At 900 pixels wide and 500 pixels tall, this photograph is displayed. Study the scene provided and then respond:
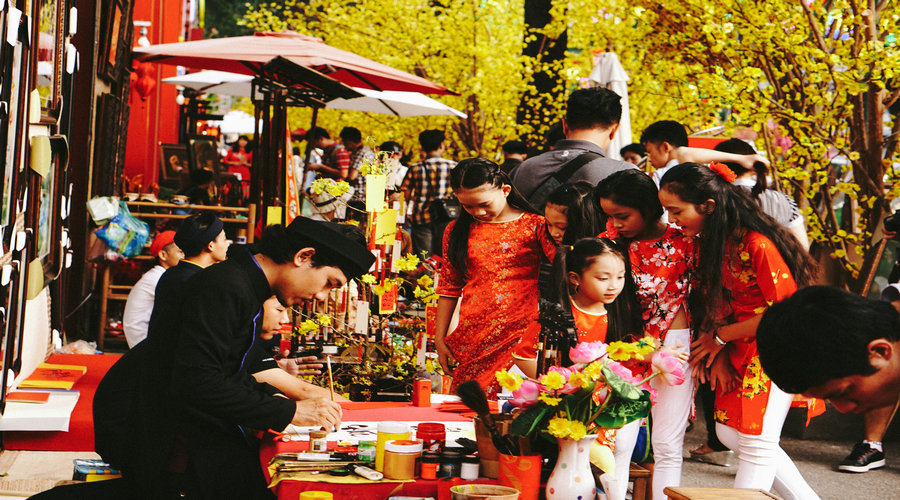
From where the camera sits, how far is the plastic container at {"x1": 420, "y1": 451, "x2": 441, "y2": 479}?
2.38 meters

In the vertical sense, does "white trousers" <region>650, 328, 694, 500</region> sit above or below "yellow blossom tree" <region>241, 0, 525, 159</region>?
below

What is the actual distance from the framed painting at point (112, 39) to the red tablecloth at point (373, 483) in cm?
551

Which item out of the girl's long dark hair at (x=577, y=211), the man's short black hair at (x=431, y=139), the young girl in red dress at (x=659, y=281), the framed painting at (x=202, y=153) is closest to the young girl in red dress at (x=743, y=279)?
the young girl in red dress at (x=659, y=281)

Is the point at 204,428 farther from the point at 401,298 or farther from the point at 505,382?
the point at 401,298

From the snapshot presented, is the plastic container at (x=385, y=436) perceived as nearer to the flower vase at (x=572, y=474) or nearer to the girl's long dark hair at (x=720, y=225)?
the flower vase at (x=572, y=474)

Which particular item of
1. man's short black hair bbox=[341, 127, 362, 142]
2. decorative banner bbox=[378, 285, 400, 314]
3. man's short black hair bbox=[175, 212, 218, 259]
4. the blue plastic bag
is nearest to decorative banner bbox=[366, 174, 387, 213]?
decorative banner bbox=[378, 285, 400, 314]

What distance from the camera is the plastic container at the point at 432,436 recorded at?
2531 mm

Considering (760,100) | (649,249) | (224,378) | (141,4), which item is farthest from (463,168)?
(141,4)

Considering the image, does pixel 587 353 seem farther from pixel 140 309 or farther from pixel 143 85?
pixel 143 85

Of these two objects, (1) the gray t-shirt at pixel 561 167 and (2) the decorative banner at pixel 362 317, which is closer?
(1) the gray t-shirt at pixel 561 167

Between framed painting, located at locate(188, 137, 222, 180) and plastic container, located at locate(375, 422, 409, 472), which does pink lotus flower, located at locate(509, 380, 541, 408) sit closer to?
plastic container, located at locate(375, 422, 409, 472)

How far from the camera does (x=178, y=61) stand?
7898 millimetres

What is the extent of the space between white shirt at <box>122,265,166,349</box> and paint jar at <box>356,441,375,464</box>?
11.6 feet

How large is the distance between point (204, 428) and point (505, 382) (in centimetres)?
102
